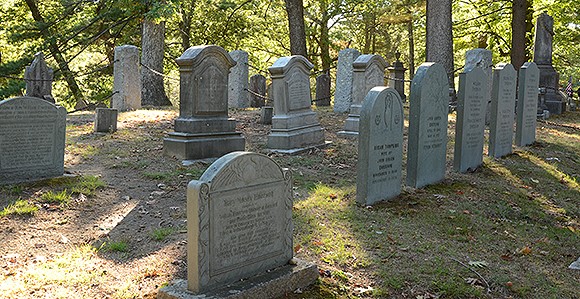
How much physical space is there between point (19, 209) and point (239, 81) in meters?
11.9

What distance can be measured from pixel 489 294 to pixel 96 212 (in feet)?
14.6

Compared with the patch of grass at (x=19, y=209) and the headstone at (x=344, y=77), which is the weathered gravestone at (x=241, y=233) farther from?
the headstone at (x=344, y=77)

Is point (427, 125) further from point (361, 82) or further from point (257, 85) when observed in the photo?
point (257, 85)

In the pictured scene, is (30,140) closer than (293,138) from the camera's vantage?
Yes

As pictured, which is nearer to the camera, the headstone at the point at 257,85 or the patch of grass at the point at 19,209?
the patch of grass at the point at 19,209

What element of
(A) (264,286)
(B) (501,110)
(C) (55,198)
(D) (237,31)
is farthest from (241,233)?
(D) (237,31)

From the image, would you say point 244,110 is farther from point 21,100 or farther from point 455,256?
point 455,256

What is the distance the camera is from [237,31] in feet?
97.3

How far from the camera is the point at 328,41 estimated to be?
29.5 meters

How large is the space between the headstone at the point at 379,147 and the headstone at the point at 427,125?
1.78 feet

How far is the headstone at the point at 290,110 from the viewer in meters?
10.9

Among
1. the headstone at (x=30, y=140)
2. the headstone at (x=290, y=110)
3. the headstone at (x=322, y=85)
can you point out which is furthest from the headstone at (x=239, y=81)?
the headstone at (x=30, y=140)

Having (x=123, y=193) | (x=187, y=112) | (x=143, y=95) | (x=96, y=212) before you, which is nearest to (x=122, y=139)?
(x=187, y=112)

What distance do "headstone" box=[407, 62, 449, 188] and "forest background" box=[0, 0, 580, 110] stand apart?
1148 centimetres
